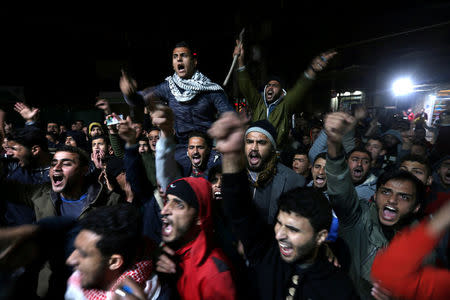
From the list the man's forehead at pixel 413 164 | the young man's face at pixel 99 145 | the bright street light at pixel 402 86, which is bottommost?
the man's forehead at pixel 413 164

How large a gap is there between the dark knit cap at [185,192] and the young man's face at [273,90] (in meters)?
2.42

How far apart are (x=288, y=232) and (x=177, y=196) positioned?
0.76 metres

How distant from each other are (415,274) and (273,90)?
2.88 meters

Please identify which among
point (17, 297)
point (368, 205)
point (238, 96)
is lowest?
point (17, 297)

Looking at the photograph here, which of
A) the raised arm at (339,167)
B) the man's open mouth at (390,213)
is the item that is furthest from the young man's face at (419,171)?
the raised arm at (339,167)

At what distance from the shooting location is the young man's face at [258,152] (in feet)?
7.89

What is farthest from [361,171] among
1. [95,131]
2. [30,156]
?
[95,131]

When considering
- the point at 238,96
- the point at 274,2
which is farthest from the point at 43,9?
the point at 274,2

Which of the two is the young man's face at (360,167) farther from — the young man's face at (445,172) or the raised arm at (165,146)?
the raised arm at (165,146)

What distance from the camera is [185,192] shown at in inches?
65.2

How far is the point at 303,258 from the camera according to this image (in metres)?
1.47

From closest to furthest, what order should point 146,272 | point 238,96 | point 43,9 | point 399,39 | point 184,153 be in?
1. point 146,272
2. point 184,153
3. point 43,9
4. point 238,96
5. point 399,39

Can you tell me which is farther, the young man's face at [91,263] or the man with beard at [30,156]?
the man with beard at [30,156]

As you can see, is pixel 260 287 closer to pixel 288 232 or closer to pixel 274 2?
pixel 288 232
